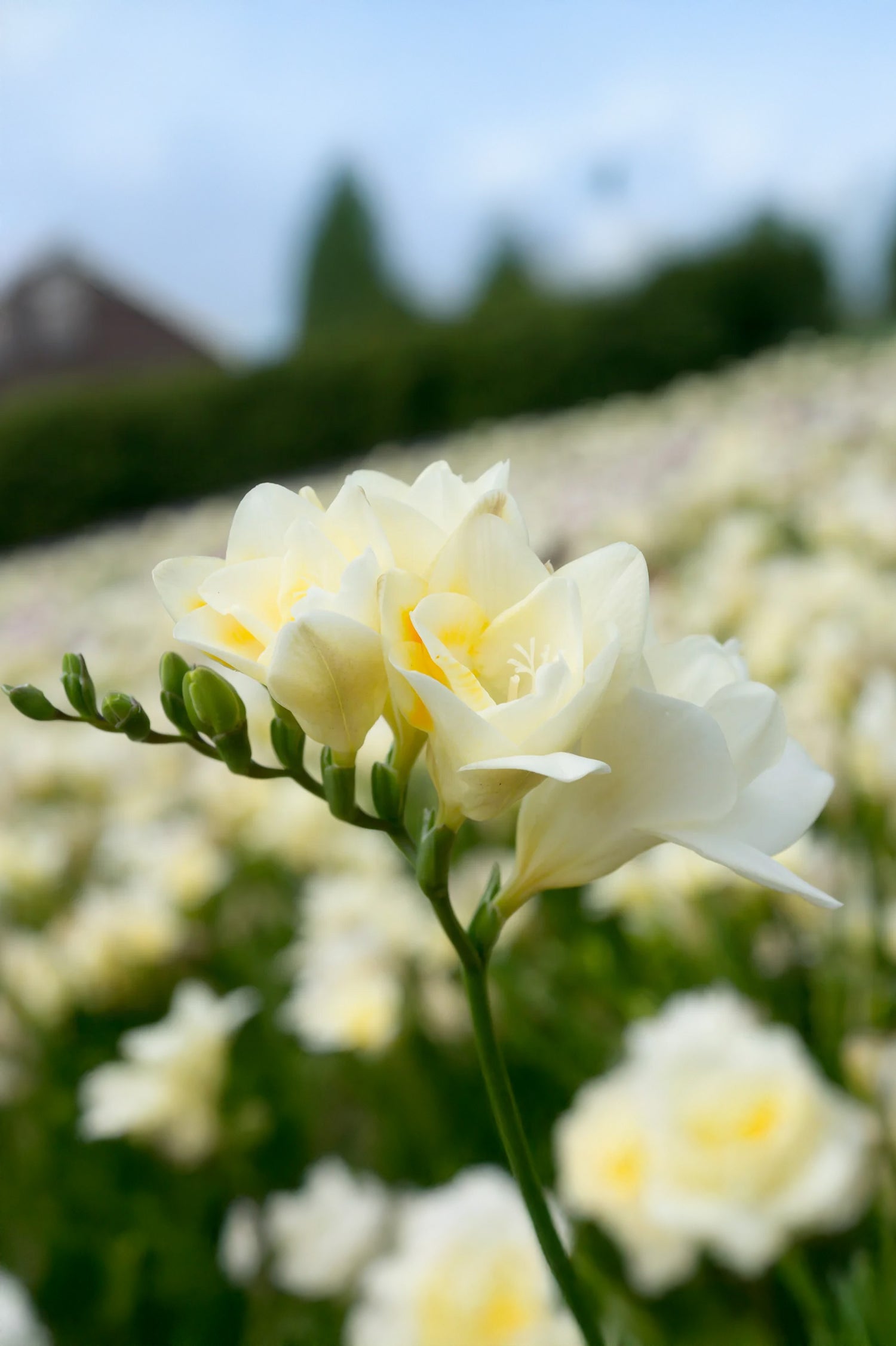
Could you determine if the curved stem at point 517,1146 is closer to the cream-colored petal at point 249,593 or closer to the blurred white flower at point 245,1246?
the cream-colored petal at point 249,593

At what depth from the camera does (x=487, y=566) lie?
0.35 meters

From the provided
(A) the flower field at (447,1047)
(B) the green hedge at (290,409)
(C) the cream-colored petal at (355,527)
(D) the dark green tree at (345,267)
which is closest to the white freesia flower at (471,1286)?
(A) the flower field at (447,1047)

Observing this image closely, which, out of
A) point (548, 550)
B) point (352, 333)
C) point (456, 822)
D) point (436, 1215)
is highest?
point (456, 822)

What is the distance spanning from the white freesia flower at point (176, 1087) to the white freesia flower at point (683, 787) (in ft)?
1.79

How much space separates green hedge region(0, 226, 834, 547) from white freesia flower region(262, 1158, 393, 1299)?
8.99 m

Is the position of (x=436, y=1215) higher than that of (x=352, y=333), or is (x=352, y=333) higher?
(x=436, y=1215)

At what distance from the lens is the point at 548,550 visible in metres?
1.95

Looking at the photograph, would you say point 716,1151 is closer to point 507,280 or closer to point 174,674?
point 174,674

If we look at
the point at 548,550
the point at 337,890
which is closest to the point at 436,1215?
the point at 337,890

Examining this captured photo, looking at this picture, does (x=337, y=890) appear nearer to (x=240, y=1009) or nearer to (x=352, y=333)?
(x=240, y=1009)

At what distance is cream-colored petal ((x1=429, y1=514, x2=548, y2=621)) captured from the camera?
0.34m

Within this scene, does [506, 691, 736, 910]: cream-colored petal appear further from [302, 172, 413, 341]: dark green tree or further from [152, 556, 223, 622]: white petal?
[302, 172, 413, 341]: dark green tree

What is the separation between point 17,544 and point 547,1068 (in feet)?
30.2

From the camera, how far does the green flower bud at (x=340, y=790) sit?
36 cm
